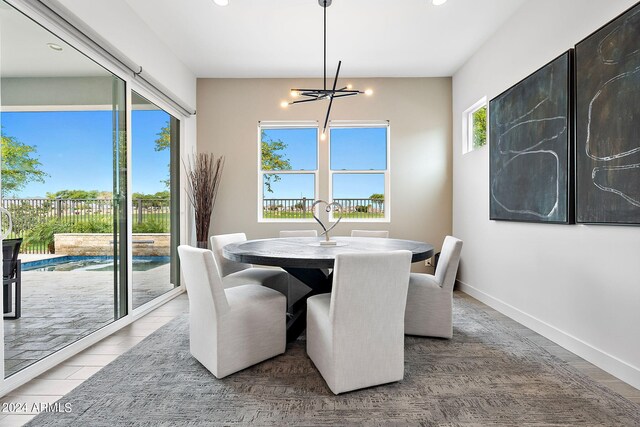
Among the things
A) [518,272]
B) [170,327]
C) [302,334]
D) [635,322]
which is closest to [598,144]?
[635,322]

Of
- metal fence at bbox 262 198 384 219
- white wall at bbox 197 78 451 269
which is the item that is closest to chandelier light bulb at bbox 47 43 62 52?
white wall at bbox 197 78 451 269

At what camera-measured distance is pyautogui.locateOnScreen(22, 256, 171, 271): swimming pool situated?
210cm

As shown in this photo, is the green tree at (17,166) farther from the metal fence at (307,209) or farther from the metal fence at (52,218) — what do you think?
the metal fence at (307,209)

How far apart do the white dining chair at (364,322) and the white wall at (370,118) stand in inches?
111

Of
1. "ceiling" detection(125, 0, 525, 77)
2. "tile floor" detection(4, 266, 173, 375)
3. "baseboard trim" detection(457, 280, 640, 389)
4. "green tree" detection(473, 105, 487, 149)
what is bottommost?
"baseboard trim" detection(457, 280, 640, 389)

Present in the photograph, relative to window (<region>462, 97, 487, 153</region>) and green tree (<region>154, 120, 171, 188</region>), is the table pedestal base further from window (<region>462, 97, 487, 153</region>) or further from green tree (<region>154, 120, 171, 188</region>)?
window (<region>462, 97, 487, 153</region>)

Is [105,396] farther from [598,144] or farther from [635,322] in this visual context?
[598,144]

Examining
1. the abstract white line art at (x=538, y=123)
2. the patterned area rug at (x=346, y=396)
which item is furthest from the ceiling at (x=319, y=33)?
the patterned area rug at (x=346, y=396)

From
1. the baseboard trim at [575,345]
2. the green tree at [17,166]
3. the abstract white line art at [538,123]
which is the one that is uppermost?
the abstract white line art at [538,123]

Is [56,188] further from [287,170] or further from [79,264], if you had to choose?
[287,170]

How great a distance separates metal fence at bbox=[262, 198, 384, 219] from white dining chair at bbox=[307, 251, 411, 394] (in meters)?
2.87

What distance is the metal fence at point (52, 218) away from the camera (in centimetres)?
198

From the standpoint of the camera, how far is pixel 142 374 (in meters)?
2.05

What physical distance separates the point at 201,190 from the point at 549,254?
3.84 m
